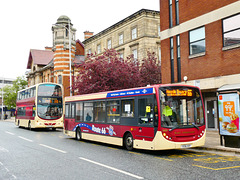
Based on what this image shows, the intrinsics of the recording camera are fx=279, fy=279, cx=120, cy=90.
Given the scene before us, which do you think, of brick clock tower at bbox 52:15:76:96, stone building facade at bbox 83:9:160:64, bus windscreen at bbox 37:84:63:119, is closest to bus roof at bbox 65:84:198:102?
bus windscreen at bbox 37:84:63:119

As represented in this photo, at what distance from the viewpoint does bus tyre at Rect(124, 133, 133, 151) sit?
484 inches

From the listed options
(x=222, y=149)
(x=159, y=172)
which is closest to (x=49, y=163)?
(x=159, y=172)

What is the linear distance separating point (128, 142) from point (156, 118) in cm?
251

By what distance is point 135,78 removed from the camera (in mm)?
25250

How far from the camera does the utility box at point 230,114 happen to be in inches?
455

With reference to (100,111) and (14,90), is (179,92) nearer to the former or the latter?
(100,111)

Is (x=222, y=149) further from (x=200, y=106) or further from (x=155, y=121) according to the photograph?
(x=155, y=121)

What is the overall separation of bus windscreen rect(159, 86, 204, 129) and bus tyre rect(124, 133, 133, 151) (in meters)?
2.30

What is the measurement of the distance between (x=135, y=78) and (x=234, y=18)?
11.0m

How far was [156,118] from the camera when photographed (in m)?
10.6

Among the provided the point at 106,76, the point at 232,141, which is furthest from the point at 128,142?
the point at 106,76

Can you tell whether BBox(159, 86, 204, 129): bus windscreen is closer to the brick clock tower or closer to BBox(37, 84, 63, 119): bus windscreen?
BBox(37, 84, 63, 119): bus windscreen

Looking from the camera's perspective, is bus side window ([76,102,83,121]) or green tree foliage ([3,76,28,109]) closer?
bus side window ([76,102,83,121])

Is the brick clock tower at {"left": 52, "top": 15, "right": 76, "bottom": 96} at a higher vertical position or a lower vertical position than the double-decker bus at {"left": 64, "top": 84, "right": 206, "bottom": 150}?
higher
